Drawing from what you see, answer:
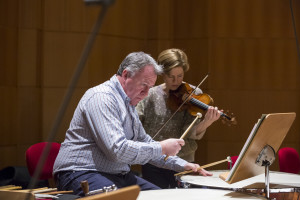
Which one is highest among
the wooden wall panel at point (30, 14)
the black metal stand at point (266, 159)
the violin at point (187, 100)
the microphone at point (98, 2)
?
the wooden wall panel at point (30, 14)

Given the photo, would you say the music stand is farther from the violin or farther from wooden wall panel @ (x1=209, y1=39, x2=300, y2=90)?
wooden wall panel @ (x1=209, y1=39, x2=300, y2=90)

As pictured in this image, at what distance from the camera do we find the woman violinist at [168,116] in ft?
11.3

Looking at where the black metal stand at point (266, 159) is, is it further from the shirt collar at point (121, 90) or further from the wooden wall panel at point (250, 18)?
the wooden wall panel at point (250, 18)

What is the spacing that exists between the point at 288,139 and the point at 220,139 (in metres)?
0.75

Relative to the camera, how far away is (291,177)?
9.78 feet

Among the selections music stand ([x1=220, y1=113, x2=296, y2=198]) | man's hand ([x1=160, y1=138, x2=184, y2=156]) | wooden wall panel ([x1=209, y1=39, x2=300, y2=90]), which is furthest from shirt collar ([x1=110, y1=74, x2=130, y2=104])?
wooden wall panel ([x1=209, y1=39, x2=300, y2=90])

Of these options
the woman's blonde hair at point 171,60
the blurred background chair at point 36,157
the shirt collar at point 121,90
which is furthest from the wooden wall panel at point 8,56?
the shirt collar at point 121,90

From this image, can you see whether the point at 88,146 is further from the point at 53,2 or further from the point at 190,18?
the point at 190,18

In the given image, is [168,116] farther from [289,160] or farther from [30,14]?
[30,14]

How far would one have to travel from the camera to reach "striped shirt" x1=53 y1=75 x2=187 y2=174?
7.71ft

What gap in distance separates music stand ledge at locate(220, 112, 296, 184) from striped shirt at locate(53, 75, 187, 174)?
41 centimetres

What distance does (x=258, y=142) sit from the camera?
7.64 feet

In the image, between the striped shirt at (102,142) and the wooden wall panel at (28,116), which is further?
the wooden wall panel at (28,116)

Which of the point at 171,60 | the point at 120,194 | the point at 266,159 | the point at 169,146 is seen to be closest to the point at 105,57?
the point at 171,60
